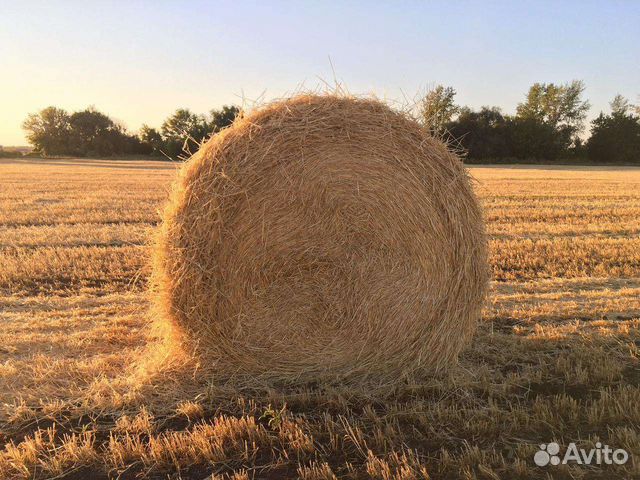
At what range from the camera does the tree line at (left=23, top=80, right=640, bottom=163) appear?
47.5 meters

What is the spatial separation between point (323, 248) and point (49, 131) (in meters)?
65.2

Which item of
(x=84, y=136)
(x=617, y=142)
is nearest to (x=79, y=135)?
(x=84, y=136)

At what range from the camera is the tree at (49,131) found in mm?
58281

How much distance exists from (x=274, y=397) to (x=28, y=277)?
15.7ft

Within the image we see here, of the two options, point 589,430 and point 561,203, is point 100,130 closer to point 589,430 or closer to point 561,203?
point 561,203

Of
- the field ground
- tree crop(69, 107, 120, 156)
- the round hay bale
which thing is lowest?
the field ground

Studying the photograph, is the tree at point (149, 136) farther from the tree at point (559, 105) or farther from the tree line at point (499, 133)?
the tree at point (559, 105)

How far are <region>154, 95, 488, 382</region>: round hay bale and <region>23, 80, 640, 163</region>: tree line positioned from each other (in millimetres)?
34863

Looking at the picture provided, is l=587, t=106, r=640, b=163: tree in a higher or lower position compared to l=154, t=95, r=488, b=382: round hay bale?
higher

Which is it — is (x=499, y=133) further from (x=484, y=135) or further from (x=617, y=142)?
(x=617, y=142)

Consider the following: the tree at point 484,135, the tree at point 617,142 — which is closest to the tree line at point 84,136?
the tree at point 484,135

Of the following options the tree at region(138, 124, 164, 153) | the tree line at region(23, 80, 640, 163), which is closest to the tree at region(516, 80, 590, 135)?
the tree line at region(23, 80, 640, 163)

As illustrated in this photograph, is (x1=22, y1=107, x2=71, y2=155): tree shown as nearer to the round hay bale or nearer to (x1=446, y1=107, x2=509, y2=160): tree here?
(x1=446, y1=107, x2=509, y2=160): tree

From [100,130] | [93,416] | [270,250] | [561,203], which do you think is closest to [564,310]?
[270,250]
